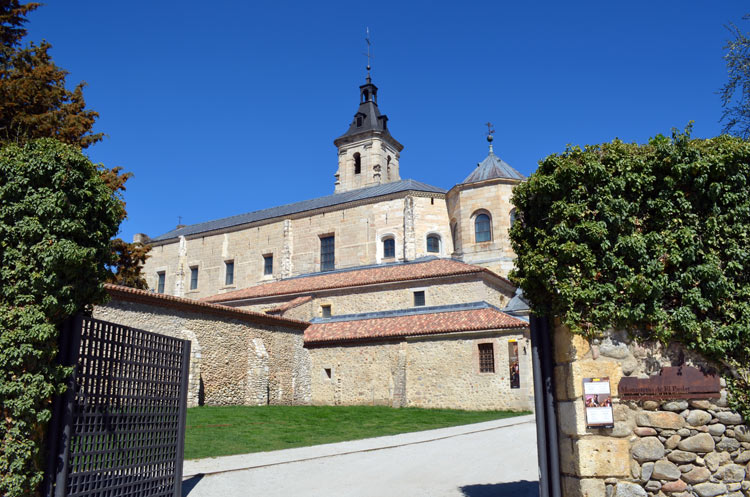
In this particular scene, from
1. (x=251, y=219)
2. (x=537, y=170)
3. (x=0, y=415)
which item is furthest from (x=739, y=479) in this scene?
(x=251, y=219)

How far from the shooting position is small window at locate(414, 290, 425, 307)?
95.2ft

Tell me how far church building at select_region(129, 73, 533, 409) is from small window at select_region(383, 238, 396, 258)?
3.6 inches

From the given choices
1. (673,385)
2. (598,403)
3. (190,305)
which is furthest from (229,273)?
(673,385)

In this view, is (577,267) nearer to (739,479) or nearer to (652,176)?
(652,176)

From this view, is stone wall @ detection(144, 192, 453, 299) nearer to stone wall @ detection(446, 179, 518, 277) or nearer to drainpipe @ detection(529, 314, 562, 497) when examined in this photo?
stone wall @ detection(446, 179, 518, 277)

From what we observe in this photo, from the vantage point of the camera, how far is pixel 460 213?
3431 cm

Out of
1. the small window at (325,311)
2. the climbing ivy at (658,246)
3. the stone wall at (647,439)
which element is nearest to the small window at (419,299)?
the small window at (325,311)

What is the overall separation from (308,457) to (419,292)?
18.7m

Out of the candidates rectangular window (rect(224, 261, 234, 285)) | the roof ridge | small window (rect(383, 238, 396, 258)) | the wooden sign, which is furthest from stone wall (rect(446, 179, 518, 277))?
the wooden sign

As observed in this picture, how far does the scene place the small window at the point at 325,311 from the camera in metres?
31.1

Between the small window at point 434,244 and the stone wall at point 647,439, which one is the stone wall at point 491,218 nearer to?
the small window at point 434,244

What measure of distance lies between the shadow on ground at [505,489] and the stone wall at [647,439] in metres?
1.79

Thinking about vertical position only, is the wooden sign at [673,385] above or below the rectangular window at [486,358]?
below

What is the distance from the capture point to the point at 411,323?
2448cm
